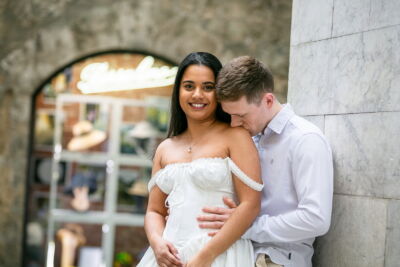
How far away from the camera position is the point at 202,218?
12.3 ft

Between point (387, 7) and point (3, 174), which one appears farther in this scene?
point (3, 174)

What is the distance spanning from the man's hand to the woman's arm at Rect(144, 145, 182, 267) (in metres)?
0.23

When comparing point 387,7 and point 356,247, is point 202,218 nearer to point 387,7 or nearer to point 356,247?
point 356,247

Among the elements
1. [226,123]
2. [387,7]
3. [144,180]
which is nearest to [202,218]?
[226,123]

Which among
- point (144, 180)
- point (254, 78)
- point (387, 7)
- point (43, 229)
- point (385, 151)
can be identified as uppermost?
point (387, 7)

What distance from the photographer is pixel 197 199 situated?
378 cm

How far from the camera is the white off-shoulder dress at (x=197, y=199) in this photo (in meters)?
3.69

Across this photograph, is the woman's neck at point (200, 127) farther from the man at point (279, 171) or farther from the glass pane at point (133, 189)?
the glass pane at point (133, 189)

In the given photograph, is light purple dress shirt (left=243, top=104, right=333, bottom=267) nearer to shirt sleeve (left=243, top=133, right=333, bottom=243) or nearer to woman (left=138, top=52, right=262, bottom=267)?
shirt sleeve (left=243, top=133, right=333, bottom=243)

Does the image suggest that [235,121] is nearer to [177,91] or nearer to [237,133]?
[237,133]

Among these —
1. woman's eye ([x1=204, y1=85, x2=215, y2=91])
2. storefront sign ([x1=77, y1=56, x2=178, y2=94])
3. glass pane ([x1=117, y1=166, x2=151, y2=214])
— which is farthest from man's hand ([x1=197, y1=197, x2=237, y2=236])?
glass pane ([x1=117, y1=166, x2=151, y2=214])

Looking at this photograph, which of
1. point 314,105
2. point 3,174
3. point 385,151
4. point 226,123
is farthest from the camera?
point 3,174

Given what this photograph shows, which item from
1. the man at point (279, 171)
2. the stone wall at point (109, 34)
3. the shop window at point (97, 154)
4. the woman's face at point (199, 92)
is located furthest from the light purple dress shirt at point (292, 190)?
the shop window at point (97, 154)

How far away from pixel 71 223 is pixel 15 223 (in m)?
0.83
